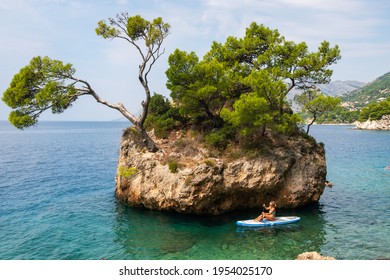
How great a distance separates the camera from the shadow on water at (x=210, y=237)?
20.4m

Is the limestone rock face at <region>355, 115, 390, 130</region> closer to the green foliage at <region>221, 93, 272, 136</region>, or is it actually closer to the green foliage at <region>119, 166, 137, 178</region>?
the green foliage at <region>221, 93, 272, 136</region>

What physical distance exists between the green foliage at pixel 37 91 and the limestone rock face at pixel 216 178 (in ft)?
29.4

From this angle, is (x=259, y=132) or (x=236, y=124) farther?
(x=259, y=132)

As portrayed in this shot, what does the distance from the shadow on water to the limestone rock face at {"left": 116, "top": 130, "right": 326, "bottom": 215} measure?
126cm

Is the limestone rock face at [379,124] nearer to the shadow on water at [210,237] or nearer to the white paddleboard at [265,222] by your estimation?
the shadow on water at [210,237]

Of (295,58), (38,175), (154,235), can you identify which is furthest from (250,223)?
(38,175)

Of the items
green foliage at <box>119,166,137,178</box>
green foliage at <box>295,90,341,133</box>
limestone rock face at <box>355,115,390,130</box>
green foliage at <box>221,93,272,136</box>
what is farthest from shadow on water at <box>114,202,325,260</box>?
limestone rock face at <box>355,115,390,130</box>

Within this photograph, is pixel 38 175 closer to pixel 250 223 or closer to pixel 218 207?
pixel 218 207

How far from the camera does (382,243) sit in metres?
21.6

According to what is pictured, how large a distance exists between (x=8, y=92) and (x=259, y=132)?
24.7 metres

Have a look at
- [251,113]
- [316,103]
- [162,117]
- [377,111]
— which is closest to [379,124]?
[377,111]

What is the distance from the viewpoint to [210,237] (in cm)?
2294

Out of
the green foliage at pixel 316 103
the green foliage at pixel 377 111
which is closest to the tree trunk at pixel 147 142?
the green foliage at pixel 316 103

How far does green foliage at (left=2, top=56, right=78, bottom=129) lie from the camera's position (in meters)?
28.9
